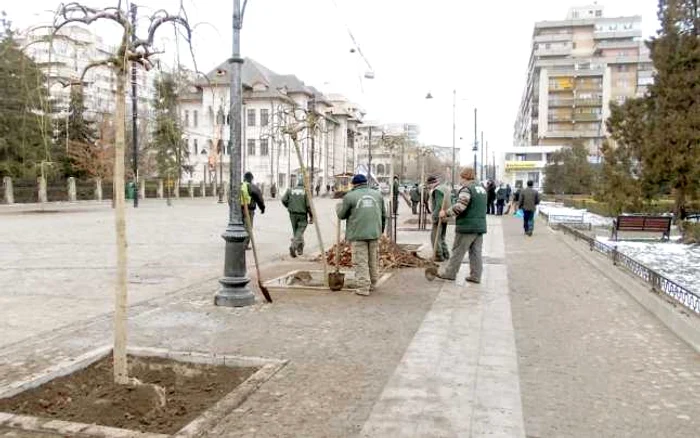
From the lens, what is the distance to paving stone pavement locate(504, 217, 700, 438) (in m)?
4.30

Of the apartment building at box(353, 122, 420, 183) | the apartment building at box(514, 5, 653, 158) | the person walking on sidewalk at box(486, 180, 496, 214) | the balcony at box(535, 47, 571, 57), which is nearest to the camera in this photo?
the person walking on sidewalk at box(486, 180, 496, 214)

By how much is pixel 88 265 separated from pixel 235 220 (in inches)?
221

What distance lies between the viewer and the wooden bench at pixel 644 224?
16984 mm

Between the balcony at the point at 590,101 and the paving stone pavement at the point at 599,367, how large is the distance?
4167 inches

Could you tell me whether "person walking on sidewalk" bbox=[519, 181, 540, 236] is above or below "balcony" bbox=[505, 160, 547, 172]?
below

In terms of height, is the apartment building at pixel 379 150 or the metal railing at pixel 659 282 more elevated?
the apartment building at pixel 379 150

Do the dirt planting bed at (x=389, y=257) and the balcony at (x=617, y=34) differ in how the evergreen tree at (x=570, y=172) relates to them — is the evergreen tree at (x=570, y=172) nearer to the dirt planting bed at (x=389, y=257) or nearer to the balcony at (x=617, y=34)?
the dirt planting bed at (x=389, y=257)

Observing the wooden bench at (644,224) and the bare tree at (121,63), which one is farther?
the wooden bench at (644,224)

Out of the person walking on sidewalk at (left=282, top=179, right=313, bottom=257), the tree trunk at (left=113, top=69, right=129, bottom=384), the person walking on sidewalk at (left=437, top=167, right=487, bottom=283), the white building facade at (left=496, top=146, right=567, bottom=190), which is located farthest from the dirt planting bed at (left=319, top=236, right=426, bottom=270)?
the white building facade at (left=496, top=146, right=567, bottom=190)

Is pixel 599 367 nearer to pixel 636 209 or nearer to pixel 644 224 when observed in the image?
pixel 644 224

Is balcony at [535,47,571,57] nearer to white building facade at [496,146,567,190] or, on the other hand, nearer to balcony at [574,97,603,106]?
balcony at [574,97,603,106]

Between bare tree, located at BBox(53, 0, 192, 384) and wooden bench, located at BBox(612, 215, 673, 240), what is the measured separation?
1507cm

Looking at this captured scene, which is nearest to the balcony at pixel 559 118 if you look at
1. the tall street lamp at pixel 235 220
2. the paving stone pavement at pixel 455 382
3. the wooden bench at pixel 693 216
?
the wooden bench at pixel 693 216

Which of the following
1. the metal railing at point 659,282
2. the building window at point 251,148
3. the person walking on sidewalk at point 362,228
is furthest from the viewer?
the building window at point 251,148
